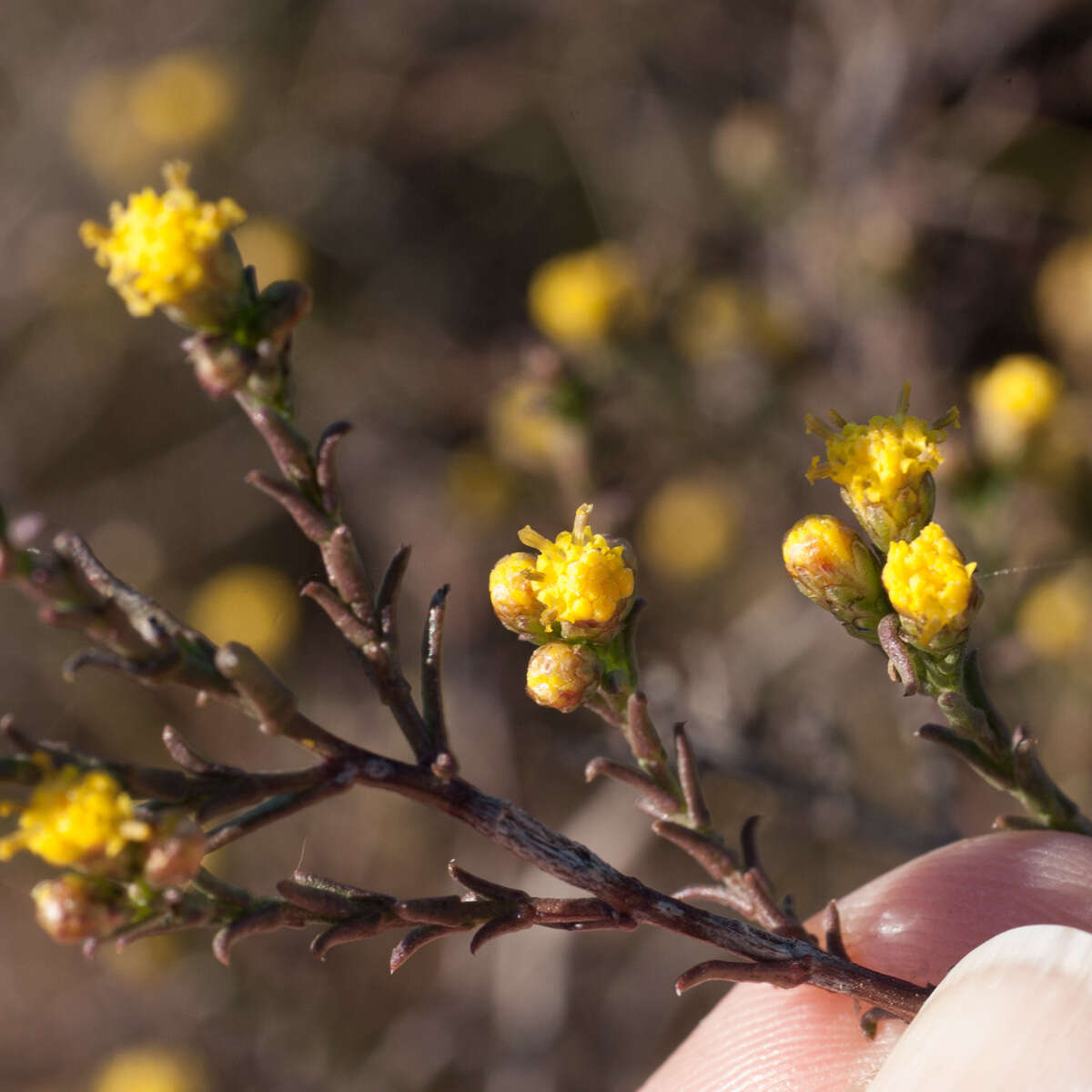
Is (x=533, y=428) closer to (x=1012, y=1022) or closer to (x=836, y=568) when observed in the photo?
(x=836, y=568)

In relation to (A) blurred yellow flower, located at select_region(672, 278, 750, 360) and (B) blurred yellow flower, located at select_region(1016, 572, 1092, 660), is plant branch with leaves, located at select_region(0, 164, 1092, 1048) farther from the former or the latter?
(A) blurred yellow flower, located at select_region(672, 278, 750, 360)

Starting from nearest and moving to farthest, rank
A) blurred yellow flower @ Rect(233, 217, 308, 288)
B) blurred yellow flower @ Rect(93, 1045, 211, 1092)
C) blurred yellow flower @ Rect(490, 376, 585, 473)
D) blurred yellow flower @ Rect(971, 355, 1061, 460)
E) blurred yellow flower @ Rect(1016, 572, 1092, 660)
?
blurred yellow flower @ Rect(971, 355, 1061, 460) → blurred yellow flower @ Rect(490, 376, 585, 473) → blurred yellow flower @ Rect(1016, 572, 1092, 660) → blurred yellow flower @ Rect(93, 1045, 211, 1092) → blurred yellow flower @ Rect(233, 217, 308, 288)

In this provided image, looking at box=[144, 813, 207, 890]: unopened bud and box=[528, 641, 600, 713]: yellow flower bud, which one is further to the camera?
box=[528, 641, 600, 713]: yellow flower bud

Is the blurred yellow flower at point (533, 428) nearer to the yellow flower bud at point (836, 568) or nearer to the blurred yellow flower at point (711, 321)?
the blurred yellow flower at point (711, 321)

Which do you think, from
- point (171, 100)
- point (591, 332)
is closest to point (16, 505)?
point (171, 100)

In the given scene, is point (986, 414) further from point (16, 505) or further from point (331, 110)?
point (16, 505)

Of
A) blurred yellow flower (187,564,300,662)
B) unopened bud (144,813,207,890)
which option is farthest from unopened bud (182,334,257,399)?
blurred yellow flower (187,564,300,662)
